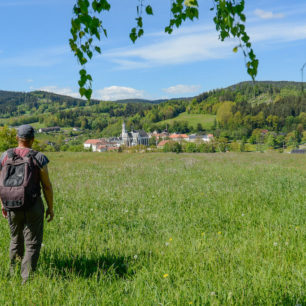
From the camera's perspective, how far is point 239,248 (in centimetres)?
470

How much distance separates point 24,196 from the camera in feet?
12.3

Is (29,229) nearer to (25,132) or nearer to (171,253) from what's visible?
(25,132)

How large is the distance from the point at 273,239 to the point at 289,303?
200 cm

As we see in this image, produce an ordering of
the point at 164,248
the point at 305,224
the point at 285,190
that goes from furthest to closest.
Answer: the point at 285,190, the point at 305,224, the point at 164,248

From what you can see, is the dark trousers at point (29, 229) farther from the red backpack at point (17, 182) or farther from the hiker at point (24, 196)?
the red backpack at point (17, 182)

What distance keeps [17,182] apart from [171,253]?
2659 millimetres

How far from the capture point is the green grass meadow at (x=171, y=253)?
11.1 feet

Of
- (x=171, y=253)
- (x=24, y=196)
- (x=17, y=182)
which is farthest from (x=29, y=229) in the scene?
(x=171, y=253)

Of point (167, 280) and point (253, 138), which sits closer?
point (167, 280)

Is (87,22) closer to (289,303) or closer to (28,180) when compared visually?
(28,180)

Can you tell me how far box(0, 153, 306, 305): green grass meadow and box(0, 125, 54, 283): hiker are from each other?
12.0 inches

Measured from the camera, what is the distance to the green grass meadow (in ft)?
11.1

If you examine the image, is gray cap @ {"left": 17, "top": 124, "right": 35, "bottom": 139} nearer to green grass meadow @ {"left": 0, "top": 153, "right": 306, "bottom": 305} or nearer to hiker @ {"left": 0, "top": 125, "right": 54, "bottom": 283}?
hiker @ {"left": 0, "top": 125, "right": 54, "bottom": 283}

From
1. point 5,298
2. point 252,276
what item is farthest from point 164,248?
point 5,298
